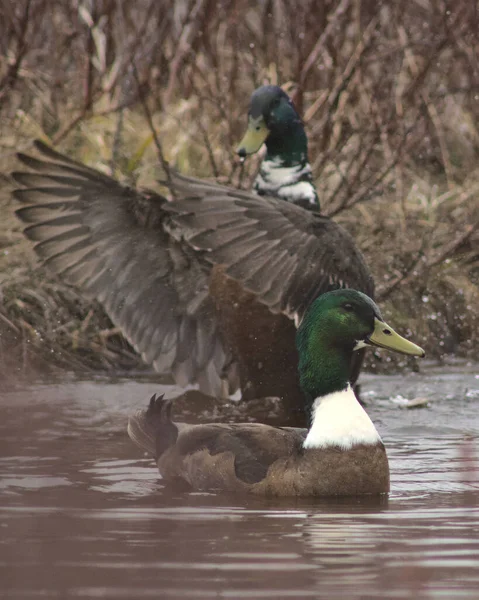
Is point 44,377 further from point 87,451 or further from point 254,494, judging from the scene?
point 254,494

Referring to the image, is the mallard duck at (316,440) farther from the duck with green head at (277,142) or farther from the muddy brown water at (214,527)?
the duck with green head at (277,142)

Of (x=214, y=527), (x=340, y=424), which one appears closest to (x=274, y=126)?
(x=340, y=424)

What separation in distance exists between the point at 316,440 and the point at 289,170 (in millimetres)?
2066

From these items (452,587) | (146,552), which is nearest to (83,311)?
(146,552)

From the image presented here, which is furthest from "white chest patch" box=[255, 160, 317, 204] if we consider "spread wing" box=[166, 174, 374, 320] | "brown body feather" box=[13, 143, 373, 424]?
"spread wing" box=[166, 174, 374, 320]

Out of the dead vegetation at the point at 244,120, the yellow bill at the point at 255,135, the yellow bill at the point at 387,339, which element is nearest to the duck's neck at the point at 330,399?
the yellow bill at the point at 387,339

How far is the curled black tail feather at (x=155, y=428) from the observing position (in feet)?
17.5

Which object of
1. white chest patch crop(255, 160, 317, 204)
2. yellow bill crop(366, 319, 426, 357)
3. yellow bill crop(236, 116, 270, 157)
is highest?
yellow bill crop(236, 116, 270, 157)

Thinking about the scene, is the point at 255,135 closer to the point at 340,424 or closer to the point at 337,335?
the point at 337,335

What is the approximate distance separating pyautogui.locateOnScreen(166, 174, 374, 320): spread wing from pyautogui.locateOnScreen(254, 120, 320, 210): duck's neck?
2.00 ft

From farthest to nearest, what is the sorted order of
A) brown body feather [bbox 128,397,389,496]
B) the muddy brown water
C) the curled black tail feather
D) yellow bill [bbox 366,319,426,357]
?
the curled black tail feather, yellow bill [bbox 366,319,426,357], brown body feather [bbox 128,397,389,496], the muddy brown water

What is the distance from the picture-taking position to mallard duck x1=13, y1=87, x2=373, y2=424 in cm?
635

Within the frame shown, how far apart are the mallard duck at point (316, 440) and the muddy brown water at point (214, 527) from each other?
4.1 inches

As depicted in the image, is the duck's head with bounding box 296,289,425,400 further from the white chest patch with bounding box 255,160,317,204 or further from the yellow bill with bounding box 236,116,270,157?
the yellow bill with bounding box 236,116,270,157
